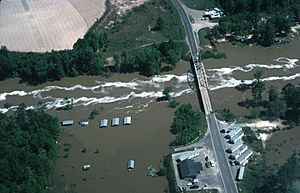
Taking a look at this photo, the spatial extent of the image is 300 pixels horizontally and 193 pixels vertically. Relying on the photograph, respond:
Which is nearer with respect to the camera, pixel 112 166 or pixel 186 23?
pixel 112 166

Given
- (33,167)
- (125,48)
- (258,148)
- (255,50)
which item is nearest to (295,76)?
(255,50)

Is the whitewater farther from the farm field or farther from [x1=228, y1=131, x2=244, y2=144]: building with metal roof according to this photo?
[x1=228, y1=131, x2=244, y2=144]: building with metal roof

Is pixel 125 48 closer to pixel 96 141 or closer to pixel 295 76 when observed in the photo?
pixel 96 141

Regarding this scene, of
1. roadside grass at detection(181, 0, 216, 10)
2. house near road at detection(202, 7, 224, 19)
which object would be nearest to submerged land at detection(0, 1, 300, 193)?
roadside grass at detection(181, 0, 216, 10)

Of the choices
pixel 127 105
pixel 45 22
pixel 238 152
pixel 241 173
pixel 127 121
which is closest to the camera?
pixel 241 173

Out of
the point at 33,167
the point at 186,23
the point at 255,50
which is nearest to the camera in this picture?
the point at 33,167

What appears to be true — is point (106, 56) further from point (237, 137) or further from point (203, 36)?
point (237, 137)

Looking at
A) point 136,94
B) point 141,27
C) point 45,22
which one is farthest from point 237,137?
point 45,22
